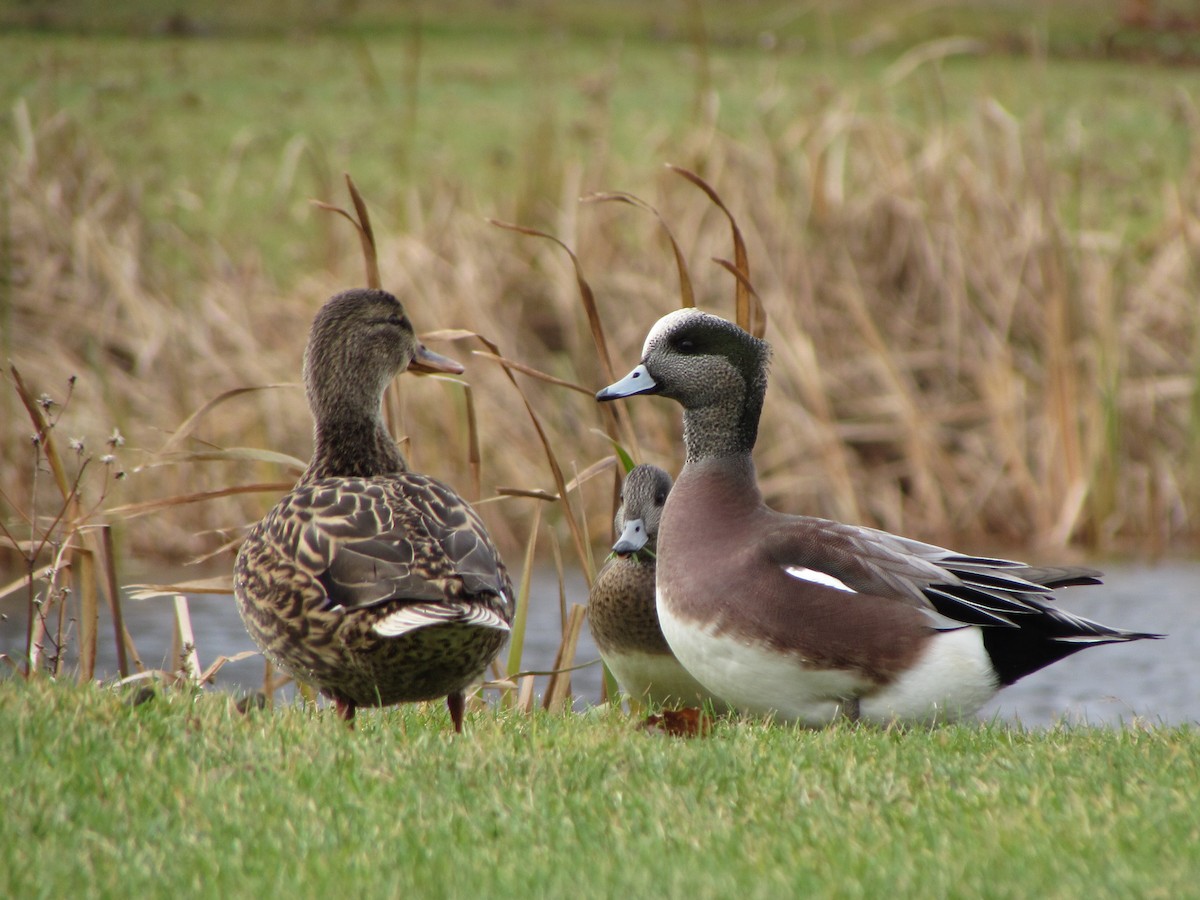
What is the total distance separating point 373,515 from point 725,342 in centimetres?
139

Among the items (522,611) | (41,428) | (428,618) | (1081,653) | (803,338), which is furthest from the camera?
(803,338)

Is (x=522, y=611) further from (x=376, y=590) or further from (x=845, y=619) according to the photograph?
(x=376, y=590)

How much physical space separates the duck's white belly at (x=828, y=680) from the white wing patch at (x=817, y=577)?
0.23m

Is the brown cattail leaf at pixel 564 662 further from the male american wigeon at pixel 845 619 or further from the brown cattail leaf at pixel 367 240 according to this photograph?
the brown cattail leaf at pixel 367 240

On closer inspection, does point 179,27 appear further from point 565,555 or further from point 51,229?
point 565,555

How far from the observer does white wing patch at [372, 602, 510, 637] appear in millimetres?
3674

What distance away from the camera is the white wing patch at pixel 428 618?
3674mm

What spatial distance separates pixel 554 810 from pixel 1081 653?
6.26 meters

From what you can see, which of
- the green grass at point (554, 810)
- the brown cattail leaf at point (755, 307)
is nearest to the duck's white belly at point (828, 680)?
the green grass at point (554, 810)

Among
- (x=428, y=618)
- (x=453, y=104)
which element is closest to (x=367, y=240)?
(x=428, y=618)

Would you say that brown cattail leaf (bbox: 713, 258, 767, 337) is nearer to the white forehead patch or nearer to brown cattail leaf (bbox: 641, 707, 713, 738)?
the white forehead patch

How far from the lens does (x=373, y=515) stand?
4008 mm

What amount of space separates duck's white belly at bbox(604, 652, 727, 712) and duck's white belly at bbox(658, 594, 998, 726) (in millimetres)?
552

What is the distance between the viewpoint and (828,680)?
428 centimetres
